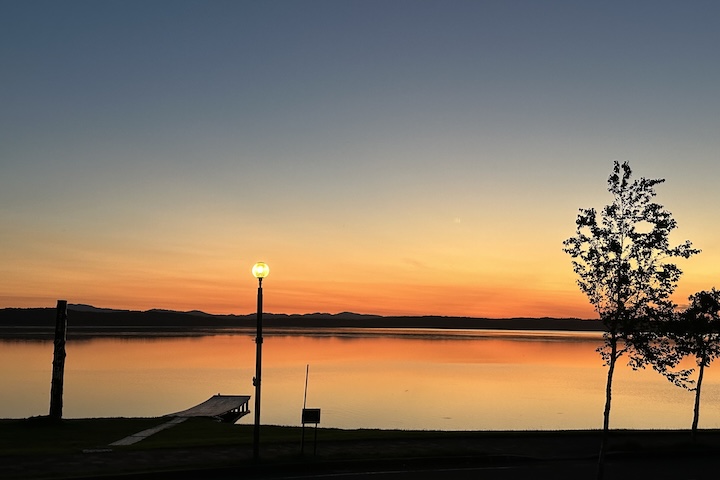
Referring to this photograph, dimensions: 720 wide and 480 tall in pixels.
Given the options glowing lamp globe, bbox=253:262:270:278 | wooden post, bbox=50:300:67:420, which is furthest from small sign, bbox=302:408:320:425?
wooden post, bbox=50:300:67:420

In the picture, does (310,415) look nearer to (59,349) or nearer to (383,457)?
(383,457)

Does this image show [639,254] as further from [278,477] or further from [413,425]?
[413,425]

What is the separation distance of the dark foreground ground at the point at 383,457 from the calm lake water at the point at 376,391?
2494 cm

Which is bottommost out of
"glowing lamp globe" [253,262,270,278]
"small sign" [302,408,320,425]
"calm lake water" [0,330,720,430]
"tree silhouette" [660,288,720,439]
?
"calm lake water" [0,330,720,430]

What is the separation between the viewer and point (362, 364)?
114 meters

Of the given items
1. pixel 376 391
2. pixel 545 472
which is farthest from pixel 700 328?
pixel 376 391

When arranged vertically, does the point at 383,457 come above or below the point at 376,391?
above

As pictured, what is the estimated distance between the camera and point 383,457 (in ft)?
73.5

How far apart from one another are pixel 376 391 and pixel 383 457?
176 feet

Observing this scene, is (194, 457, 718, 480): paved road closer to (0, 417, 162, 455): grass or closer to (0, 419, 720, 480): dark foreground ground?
(0, 419, 720, 480): dark foreground ground

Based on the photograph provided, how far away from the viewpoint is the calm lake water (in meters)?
56.8

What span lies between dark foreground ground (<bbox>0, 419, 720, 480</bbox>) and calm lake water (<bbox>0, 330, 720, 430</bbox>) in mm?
24944

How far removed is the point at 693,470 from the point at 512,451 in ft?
18.5

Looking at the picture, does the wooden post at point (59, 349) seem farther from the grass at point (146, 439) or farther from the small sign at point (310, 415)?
the small sign at point (310, 415)
